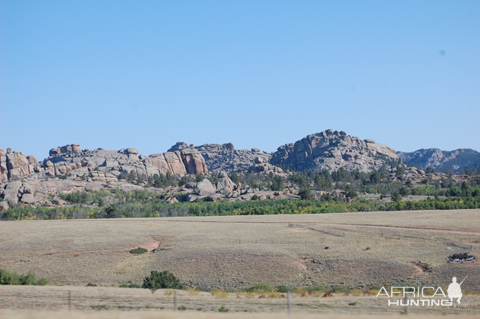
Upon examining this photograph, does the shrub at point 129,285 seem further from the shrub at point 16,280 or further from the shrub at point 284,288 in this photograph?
the shrub at point 284,288

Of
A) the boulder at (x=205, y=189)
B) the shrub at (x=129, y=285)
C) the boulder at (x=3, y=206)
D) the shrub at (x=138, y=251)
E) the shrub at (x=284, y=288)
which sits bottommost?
the shrub at (x=284, y=288)

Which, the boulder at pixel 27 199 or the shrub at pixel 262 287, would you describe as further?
the boulder at pixel 27 199

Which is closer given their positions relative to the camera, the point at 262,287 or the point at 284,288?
the point at 284,288

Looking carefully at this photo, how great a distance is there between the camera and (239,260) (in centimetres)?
5638

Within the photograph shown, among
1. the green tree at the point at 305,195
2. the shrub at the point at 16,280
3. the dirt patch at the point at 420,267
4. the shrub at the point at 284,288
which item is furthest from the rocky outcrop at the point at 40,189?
the dirt patch at the point at 420,267

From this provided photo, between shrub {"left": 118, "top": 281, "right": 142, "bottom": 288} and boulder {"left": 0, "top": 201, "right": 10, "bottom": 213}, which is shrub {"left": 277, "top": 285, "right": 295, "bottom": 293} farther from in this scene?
boulder {"left": 0, "top": 201, "right": 10, "bottom": 213}

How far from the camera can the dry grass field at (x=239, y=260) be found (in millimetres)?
34219

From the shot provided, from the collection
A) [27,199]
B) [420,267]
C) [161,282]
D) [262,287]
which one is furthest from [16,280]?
[27,199]

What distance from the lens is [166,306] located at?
105ft

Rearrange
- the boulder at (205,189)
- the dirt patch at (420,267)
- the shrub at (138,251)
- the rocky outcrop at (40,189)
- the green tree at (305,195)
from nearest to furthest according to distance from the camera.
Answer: the dirt patch at (420,267) → the shrub at (138,251) → the green tree at (305,195) → the rocky outcrop at (40,189) → the boulder at (205,189)

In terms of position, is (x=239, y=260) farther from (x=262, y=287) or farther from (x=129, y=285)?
(x=129, y=285)

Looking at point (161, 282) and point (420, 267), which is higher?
point (161, 282)

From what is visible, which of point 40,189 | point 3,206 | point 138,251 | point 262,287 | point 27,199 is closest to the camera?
point 262,287

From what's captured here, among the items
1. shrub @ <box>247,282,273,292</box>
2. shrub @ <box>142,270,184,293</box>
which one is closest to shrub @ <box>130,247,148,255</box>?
shrub @ <box>142,270,184,293</box>
